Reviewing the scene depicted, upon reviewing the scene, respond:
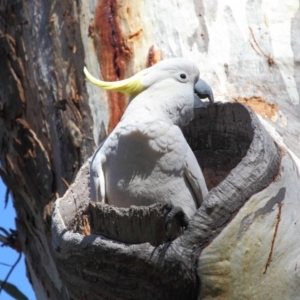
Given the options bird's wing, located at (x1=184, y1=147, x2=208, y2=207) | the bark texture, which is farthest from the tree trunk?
bird's wing, located at (x1=184, y1=147, x2=208, y2=207)

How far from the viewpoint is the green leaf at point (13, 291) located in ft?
8.89

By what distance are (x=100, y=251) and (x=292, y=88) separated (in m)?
0.73

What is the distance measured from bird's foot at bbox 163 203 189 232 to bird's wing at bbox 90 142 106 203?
0.39 metres

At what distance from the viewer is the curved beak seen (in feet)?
6.16

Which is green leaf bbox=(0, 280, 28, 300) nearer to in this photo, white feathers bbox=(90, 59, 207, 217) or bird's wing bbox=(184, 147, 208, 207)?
white feathers bbox=(90, 59, 207, 217)

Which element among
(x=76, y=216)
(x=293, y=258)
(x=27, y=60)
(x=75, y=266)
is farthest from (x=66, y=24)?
(x=293, y=258)

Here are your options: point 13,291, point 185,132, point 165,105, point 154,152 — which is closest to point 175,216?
point 154,152

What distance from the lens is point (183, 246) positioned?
1.41 meters

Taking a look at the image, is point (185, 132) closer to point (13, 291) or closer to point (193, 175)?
point (193, 175)

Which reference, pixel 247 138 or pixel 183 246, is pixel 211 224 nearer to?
pixel 183 246

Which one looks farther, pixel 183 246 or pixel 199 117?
pixel 199 117

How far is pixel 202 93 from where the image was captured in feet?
6.18

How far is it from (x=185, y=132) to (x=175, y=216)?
646 millimetres

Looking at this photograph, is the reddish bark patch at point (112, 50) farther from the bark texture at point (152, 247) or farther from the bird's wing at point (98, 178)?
the bark texture at point (152, 247)
